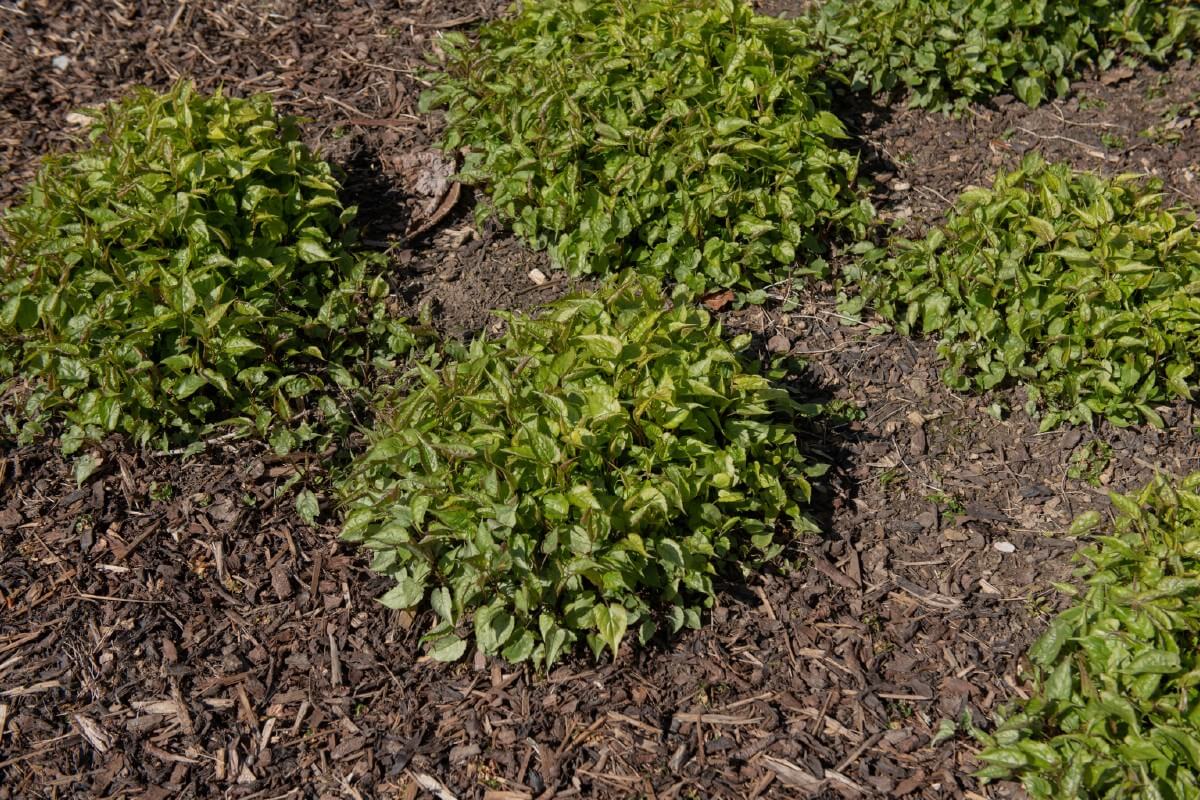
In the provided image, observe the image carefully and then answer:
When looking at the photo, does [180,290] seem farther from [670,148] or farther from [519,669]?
[670,148]

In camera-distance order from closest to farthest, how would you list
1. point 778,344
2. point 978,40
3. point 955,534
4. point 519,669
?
point 519,669, point 955,534, point 778,344, point 978,40

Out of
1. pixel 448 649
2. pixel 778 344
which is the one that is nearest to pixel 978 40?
pixel 778 344

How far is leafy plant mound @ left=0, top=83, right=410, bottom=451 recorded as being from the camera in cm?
382

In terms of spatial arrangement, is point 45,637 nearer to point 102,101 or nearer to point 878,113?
point 102,101

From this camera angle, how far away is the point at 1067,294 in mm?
3900

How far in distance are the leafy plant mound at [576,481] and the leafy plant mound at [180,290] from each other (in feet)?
2.21

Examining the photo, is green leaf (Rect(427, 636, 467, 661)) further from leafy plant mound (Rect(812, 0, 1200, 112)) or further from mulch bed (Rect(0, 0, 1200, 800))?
leafy plant mound (Rect(812, 0, 1200, 112))

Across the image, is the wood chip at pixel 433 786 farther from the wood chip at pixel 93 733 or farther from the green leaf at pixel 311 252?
the green leaf at pixel 311 252

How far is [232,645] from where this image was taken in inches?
139

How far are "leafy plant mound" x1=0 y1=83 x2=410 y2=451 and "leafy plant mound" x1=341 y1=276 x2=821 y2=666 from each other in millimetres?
675

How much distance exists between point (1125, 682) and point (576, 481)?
1.77 meters

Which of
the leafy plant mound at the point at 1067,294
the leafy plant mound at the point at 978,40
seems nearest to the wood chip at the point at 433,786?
the leafy plant mound at the point at 1067,294

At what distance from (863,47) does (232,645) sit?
413cm

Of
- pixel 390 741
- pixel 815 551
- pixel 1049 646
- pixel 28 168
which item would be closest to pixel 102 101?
pixel 28 168
